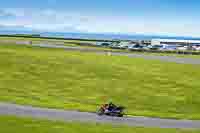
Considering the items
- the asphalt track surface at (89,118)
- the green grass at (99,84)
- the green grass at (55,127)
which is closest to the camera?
the green grass at (55,127)

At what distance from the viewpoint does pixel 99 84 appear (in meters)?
57.1

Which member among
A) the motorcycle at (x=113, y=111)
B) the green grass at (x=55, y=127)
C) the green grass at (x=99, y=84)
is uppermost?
the green grass at (x=99, y=84)

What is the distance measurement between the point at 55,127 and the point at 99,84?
25044 mm

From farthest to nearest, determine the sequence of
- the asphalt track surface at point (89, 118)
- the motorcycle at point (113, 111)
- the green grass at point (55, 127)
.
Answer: the motorcycle at point (113, 111), the asphalt track surface at point (89, 118), the green grass at point (55, 127)

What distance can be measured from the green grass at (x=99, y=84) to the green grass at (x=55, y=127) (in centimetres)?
912

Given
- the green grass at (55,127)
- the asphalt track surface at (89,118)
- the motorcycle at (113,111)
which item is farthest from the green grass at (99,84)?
the green grass at (55,127)

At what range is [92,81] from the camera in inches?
2309

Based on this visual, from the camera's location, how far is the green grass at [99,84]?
1876 inches

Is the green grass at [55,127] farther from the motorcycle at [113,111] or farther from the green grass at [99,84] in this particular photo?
the green grass at [99,84]

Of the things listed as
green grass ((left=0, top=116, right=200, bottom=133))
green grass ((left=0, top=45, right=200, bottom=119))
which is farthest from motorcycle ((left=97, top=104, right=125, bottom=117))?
green grass ((left=0, top=116, right=200, bottom=133))

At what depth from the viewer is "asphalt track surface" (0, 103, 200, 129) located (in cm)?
3680

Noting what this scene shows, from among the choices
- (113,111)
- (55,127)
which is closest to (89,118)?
(113,111)

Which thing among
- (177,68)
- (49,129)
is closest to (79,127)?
(49,129)

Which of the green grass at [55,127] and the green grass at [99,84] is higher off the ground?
the green grass at [99,84]
